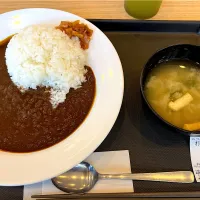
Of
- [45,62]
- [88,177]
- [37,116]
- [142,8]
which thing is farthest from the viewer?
[142,8]

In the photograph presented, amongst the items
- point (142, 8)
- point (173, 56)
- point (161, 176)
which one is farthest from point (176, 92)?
point (142, 8)

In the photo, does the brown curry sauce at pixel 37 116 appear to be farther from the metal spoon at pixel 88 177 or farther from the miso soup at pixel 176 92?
the miso soup at pixel 176 92

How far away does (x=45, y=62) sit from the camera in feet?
5.70

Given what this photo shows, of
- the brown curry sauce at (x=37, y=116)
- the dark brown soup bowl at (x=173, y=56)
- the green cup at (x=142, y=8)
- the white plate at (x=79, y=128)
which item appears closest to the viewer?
the white plate at (x=79, y=128)

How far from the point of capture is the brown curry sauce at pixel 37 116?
152 cm

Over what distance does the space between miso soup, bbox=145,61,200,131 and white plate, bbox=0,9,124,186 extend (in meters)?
0.22

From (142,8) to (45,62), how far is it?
0.83 m

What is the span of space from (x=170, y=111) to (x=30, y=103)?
2.64 feet

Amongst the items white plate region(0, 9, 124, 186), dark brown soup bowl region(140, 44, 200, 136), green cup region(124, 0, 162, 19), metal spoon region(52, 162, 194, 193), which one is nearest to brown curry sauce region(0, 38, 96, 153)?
white plate region(0, 9, 124, 186)

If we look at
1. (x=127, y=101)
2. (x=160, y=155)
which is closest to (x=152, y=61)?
(x=127, y=101)

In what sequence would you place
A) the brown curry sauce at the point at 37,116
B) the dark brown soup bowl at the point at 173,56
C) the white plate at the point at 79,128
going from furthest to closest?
the dark brown soup bowl at the point at 173,56
the brown curry sauce at the point at 37,116
the white plate at the point at 79,128

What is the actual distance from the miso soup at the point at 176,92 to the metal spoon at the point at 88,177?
267mm

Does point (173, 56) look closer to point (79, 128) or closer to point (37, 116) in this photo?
point (79, 128)

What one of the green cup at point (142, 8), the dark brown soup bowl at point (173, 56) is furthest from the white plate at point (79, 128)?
the green cup at point (142, 8)
